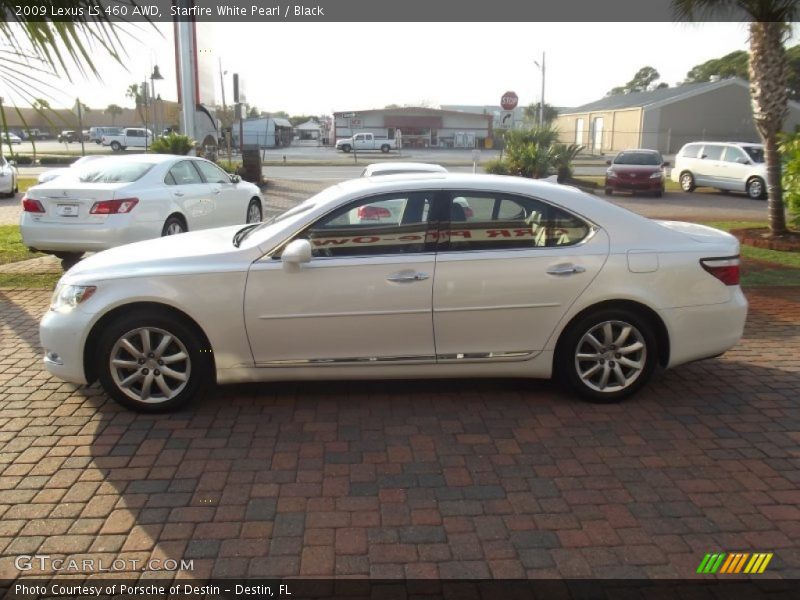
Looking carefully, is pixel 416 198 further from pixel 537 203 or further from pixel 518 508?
pixel 518 508

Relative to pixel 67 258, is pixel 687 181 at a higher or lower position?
higher

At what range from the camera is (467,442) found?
425cm

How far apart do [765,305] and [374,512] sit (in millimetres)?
6037

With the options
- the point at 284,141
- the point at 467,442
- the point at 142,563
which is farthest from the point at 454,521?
the point at 284,141

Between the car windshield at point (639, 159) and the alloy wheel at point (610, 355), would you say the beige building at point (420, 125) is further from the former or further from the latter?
the alloy wheel at point (610, 355)

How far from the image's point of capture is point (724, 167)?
882 inches

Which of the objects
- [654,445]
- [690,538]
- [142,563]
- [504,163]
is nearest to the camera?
[142,563]

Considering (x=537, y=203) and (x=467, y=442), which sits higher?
(x=537, y=203)

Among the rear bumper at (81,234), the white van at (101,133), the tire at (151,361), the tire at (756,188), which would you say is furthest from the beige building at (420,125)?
the tire at (151,361)

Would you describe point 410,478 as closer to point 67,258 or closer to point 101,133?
point 67,258

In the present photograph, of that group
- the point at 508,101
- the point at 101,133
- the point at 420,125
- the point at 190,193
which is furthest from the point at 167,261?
the point at 420,125

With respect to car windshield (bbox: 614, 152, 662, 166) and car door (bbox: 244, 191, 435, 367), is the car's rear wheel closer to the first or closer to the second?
car windshield (bbox: 614, 152, 662, 166)

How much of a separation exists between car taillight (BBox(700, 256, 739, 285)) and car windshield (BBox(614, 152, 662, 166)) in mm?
18841

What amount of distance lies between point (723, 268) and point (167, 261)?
149 inches
